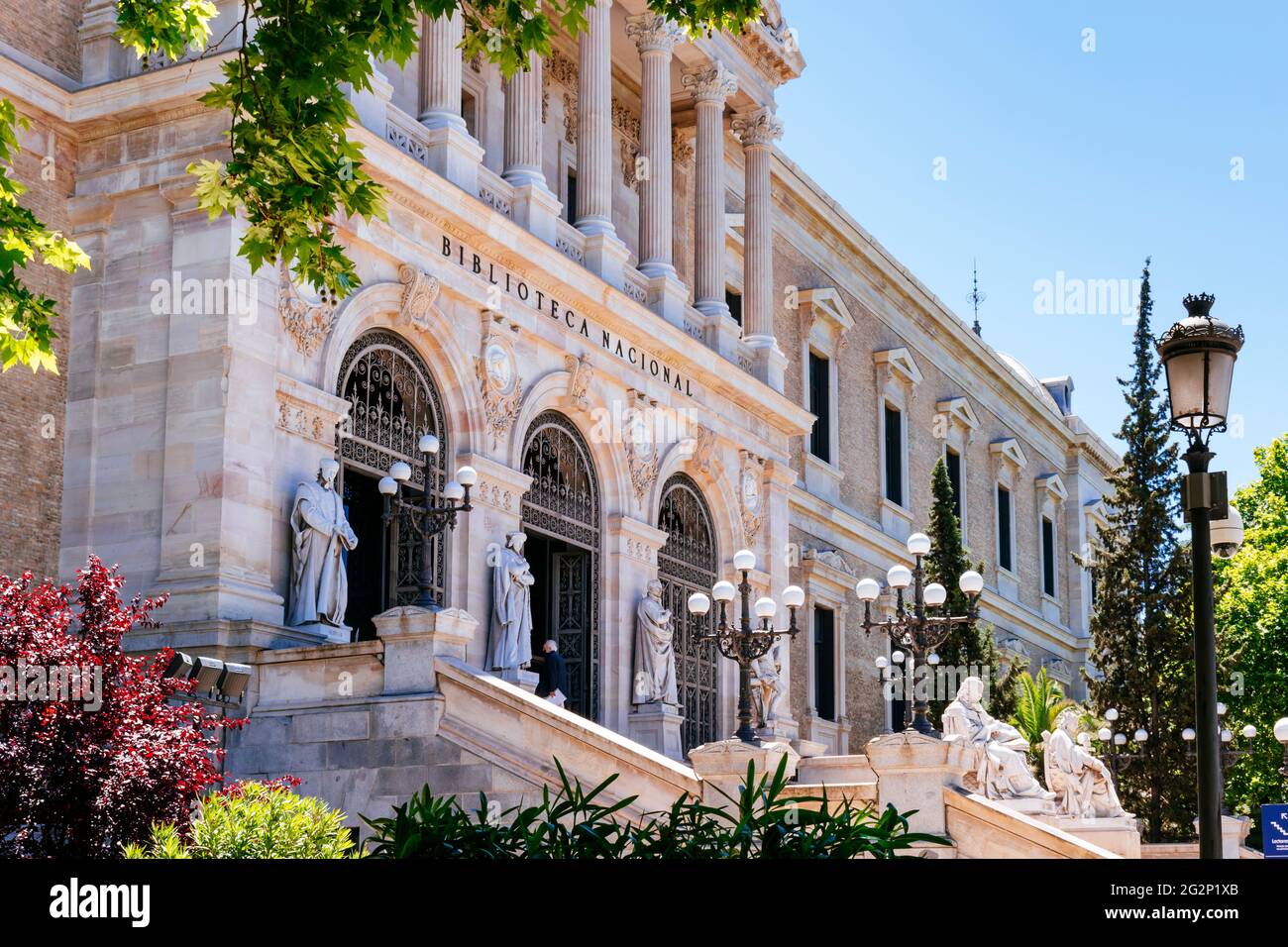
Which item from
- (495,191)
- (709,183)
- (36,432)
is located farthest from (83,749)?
(709,183)

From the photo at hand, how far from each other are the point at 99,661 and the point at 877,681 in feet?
85.9

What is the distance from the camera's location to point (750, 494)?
97.2 ft

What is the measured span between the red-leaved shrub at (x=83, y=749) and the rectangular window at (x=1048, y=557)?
4360cm

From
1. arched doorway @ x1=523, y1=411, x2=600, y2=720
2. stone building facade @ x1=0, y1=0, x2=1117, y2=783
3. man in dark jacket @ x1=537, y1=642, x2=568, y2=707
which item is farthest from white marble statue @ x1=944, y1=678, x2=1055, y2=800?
man in dark jacket @ x1=537, y1=642, x2=568, y2=707

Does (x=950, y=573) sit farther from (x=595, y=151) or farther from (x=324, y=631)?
(x=324, y=631)

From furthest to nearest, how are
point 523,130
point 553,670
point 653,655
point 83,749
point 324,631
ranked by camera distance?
point 653,655
point 523,130
point 553,670
point 324,631
point 83,749

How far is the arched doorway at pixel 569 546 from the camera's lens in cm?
2447

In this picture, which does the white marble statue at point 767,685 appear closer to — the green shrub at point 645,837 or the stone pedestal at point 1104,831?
the stone pedestal at point 1104,831

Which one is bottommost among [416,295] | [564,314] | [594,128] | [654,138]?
[416,295]

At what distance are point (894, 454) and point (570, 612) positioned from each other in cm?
1877

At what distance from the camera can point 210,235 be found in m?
18.9

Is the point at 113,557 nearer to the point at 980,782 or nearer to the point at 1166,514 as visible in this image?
the point at 980,782

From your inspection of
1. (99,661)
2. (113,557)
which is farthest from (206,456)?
(99,661)

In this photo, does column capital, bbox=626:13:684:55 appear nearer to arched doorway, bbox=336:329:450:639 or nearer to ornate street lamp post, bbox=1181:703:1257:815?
arched doorway, bbox=336:329:450:639
